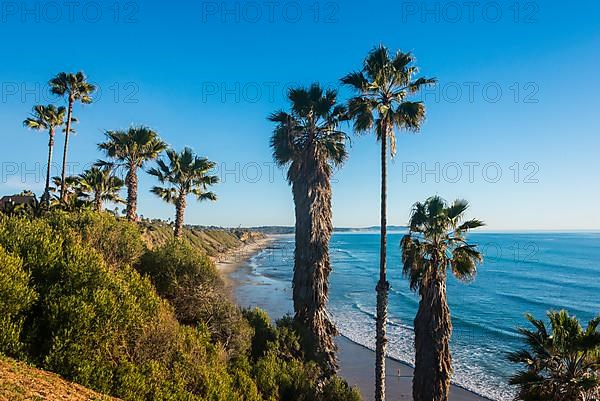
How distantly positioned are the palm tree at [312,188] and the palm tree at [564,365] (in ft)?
25.7

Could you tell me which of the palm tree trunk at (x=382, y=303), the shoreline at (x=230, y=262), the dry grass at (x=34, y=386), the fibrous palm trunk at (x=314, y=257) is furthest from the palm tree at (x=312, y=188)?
the shoreline at (x=230, y=262)

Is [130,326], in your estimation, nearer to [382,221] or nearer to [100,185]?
[382,221]

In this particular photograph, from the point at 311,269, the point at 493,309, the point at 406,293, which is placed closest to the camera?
the point at 311,269

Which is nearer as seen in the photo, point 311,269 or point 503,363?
point 311,269

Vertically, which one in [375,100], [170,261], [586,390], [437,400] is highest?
[375,100]

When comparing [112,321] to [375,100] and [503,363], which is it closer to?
[375,100]

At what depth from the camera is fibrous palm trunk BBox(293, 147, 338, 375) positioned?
1612 cm

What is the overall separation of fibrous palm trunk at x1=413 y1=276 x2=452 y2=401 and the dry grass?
956 cm

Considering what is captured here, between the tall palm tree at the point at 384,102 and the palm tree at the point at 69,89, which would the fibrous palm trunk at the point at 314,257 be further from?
the palm tree at the point at 69,89

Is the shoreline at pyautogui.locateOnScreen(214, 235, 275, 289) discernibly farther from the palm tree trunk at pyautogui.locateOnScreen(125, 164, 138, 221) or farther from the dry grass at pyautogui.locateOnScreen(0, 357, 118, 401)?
the dry grass at pyautogui.locateOnScreen(0, 357, 118, 401)

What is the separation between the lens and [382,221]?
583 inches

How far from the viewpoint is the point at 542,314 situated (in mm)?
36469

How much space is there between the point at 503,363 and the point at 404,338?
698 centimetres

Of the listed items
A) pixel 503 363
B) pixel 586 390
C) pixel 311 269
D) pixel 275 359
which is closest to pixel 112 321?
pixel 275 359
